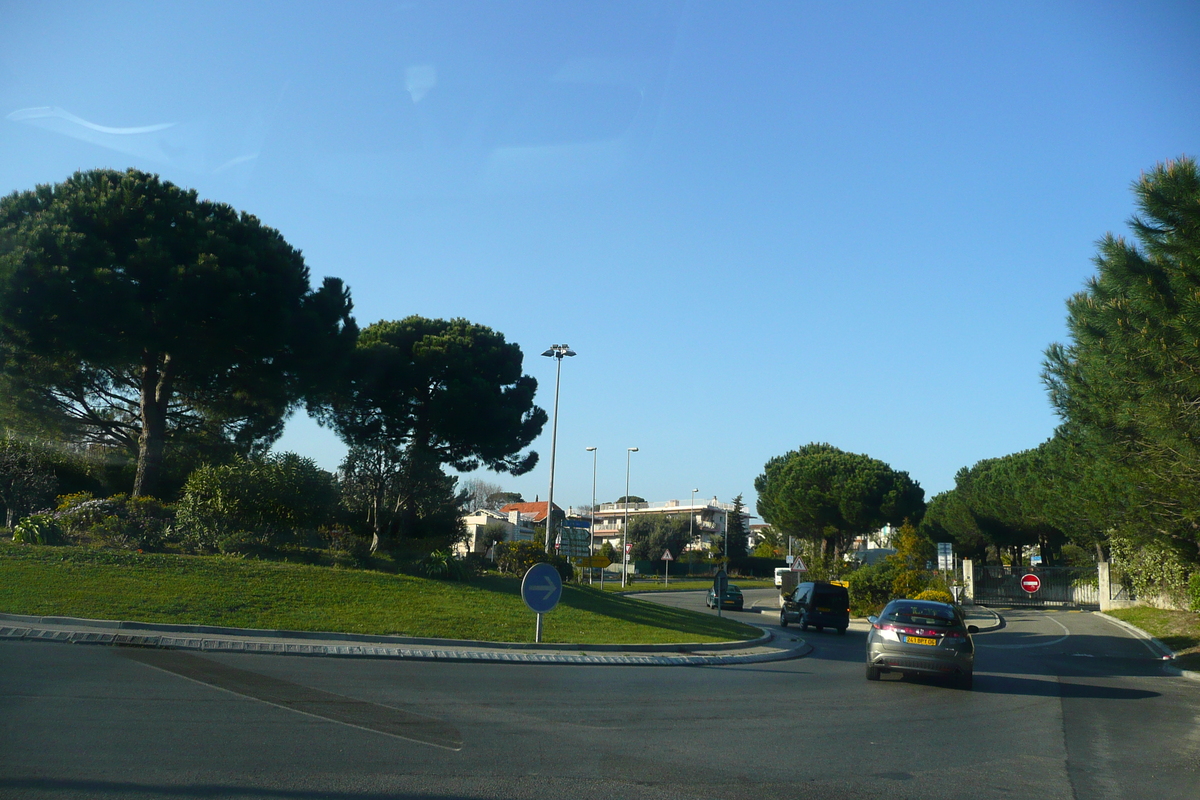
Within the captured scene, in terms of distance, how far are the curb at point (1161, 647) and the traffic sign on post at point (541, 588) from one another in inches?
521

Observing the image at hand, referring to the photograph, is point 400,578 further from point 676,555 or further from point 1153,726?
point 676,555

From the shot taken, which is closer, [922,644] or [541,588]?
[922,644]

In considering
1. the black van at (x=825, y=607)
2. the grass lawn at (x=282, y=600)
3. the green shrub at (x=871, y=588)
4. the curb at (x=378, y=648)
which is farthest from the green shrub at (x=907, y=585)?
the curb at (x=378, y=648)

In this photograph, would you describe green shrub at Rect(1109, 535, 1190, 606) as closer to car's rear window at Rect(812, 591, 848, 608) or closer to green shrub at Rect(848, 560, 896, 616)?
green shrub at Rect(848, 560, 896, 616)

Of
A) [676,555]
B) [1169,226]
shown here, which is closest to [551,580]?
[1169,226]

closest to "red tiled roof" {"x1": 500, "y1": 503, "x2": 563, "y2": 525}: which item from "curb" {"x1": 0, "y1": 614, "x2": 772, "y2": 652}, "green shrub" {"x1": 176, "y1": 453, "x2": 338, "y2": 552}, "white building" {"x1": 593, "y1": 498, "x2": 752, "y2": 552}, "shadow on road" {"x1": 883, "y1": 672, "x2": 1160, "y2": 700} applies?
"white building" {"x1": 593, "y1": 498, "x2": 752, "y2": 552}

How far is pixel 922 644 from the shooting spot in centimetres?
1315

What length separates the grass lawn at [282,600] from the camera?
562 inches

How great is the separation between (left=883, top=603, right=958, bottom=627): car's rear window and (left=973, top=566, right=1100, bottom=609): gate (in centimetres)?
3524

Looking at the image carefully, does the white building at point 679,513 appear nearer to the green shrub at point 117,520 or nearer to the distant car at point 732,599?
the distant car at point 732,599

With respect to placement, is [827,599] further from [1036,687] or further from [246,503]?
[246,503]

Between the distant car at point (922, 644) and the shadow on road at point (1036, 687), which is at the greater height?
the distant car at point (922, 644)

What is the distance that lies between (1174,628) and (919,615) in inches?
771

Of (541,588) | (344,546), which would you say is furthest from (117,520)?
(541,588)
